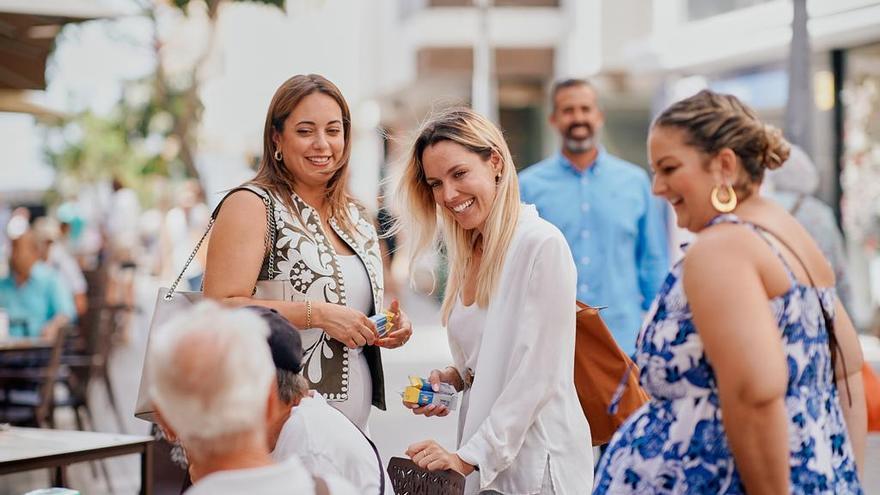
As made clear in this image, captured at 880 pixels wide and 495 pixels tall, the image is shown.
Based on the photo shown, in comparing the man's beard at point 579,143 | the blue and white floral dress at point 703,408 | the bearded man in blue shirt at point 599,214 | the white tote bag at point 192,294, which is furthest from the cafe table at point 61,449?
the man's beard at point 579,143

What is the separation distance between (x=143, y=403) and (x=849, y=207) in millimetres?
14550

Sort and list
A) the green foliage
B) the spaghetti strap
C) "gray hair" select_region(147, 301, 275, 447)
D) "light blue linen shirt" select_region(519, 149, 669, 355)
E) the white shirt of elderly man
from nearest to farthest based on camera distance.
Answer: "gray hair" select_region(147, 301, 275, 447)
the spaghetti strap
the white shirt of elderly man
"light blue linen shirt" select_region(519, 149, 669, 355)
the green foliage

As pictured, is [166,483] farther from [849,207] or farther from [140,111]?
[849,207]

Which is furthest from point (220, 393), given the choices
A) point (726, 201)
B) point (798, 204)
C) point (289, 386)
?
point (798, 204)

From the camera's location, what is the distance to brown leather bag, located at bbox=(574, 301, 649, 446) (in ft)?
12.6

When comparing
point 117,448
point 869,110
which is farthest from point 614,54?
point 117,448

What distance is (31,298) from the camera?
11.1 meters

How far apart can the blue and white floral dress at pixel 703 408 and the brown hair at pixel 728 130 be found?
0.49ft

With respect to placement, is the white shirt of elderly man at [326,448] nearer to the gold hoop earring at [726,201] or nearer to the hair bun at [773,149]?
the gold hoop earring at [726,201]

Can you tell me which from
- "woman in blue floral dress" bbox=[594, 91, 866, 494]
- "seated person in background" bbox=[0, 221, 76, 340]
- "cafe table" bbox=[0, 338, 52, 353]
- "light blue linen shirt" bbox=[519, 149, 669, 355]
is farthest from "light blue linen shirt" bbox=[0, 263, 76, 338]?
"woman in blue floral dress" bbox=[594, 91, 866, 494]

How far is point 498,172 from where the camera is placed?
3635mm

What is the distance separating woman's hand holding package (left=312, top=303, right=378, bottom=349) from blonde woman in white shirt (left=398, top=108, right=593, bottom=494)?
26 centimetres

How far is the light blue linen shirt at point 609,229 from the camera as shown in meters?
6.65

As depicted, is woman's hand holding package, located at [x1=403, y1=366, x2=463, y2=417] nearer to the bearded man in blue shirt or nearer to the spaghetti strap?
the spaghetti strap
